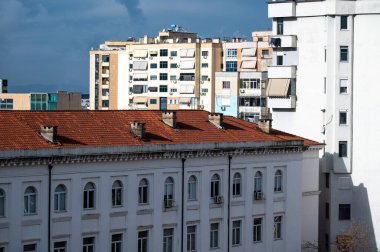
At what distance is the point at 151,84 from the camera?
15050cm

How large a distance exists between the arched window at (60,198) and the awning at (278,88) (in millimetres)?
28129

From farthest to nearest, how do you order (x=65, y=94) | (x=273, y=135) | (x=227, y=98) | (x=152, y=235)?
1. (x=227, y=98)
2. (x=65, y=94)
3. (x=273, y=135)
4. (x=152, y=235)

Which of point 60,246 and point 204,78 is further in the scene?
point 204,78

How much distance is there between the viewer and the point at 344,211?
78.6 m

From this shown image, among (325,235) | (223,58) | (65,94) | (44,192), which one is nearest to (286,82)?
(325,235)

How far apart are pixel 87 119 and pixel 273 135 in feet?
41.1

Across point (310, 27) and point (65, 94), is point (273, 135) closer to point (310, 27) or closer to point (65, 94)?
point (310, 27)

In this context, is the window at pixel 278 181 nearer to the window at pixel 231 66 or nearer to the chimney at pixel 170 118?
the chimney at pixel 170 118

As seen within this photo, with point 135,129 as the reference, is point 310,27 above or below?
above

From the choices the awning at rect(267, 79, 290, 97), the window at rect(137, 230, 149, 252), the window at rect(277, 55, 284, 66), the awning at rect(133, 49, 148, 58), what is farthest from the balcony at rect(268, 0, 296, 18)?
the awning at rect(133, 49, 148, 58)

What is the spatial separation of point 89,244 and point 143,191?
4274 millimetres

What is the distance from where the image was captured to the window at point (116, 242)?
59.0m

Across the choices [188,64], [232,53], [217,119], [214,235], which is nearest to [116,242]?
[214,235]

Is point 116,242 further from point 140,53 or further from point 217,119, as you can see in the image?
point 140,53
